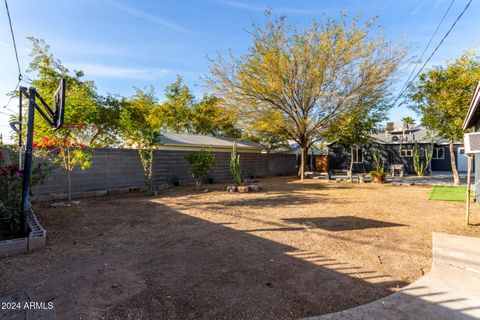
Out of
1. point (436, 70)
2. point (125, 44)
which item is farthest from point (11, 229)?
point (436, 70)

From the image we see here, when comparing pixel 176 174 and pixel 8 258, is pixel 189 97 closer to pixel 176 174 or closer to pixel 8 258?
pixel 176 174

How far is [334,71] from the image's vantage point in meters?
12.8

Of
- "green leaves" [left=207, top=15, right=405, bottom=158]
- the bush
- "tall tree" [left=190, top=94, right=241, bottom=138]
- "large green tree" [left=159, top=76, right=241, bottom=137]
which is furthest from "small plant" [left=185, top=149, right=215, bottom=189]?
"large green tree" [left=159, top=76, right=241, bottom=137]

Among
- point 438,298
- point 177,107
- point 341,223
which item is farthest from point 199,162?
point 177,107

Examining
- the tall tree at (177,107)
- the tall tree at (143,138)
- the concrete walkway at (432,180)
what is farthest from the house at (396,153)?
the tall tree at (143,138)

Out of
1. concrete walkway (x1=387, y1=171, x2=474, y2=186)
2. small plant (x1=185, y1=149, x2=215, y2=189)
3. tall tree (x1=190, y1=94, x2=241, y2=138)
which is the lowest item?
concrete walkway (x1=387, y1=171, x2=474, y2=186)

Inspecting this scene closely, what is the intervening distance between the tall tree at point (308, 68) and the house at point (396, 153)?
8.07 meters

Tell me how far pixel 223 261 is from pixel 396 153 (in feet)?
71.1

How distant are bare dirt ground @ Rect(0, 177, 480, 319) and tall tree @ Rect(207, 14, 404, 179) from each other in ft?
27.4

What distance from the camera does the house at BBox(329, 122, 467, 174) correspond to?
64.3ft

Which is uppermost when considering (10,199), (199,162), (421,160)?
(421,160)

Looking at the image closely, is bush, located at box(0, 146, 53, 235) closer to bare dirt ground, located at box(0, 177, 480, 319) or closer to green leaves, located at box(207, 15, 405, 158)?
bare dirt ground, located at box(0, 177, 480, 319)

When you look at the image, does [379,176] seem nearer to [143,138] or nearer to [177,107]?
[143,138]

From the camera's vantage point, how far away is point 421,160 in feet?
63.3
